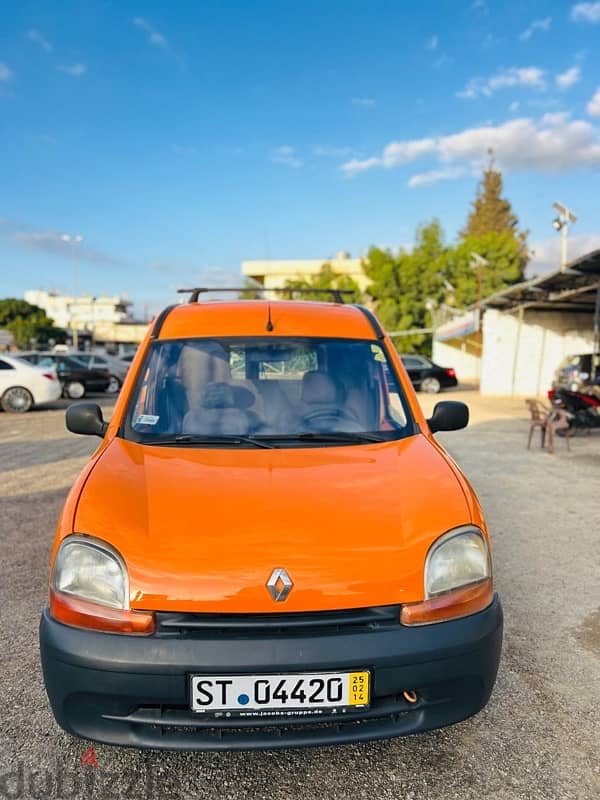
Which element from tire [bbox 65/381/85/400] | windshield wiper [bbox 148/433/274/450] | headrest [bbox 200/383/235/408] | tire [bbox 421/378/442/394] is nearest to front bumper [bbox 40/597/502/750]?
windshield wiper [bbox 148/433/274/450]

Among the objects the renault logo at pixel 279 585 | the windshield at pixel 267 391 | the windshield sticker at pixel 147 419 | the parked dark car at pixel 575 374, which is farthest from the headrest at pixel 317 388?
the parked dark car at pixel 575 374

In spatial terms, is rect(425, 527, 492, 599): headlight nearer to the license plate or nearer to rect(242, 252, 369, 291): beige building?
the license plate

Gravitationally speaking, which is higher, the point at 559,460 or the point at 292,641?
the point at 292,641

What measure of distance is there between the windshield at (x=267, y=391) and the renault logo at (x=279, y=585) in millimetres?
1008

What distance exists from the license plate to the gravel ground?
18.6 inches

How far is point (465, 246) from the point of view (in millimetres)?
41312

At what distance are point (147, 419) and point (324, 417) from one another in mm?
886

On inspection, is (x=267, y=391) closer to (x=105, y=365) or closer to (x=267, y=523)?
(x=267, y=523)

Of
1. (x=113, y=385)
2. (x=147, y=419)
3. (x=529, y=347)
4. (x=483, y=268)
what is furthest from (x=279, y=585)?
(x=483, y=268)

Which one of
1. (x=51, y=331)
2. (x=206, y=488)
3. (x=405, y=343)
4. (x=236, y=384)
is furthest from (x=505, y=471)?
(x=51, y=331)

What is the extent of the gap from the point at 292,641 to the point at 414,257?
39681mm

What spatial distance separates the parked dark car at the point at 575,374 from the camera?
1309cm

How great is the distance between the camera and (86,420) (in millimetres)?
3371

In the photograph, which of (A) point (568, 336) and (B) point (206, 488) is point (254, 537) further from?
(A) point (568, 336)
